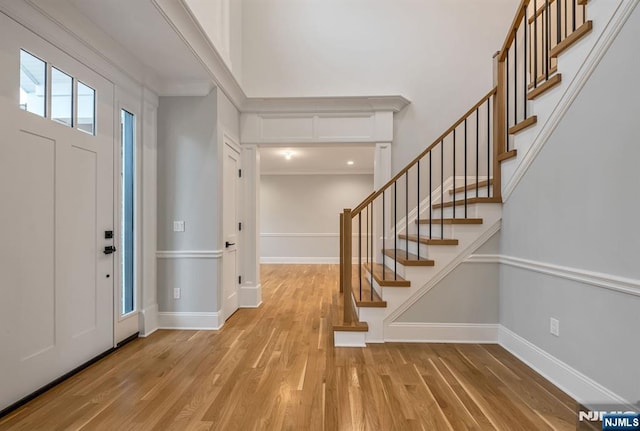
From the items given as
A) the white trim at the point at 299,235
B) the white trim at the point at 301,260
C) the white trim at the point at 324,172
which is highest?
the white trim at the point at 324,172

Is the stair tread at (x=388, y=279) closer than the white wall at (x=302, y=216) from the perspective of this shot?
Yes

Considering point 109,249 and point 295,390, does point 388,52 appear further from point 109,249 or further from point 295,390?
point 295,390

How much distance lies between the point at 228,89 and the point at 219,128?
1.72 ft

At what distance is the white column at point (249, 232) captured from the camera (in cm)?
407

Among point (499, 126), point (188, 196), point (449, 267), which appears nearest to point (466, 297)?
point (449, 267)

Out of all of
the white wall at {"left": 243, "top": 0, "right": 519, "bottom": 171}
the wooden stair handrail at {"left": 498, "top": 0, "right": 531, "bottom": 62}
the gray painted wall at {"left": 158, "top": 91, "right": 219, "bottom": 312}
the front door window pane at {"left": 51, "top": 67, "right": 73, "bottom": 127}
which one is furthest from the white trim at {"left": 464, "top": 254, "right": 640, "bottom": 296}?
the front door window pane at {"left": 51, "top": 67, "right": 73, "bottom": 127}

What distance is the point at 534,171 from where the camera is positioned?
241 cm

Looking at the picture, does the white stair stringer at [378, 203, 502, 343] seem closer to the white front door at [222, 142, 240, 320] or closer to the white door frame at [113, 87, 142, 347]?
the white front door at [222, 142, 240, 320]

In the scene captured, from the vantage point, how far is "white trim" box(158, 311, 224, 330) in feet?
10.7

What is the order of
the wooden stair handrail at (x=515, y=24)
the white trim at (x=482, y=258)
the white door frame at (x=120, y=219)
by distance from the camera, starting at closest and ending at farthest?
1. the wooden stair handrail at (x=515, y=24)
2. the white door frame at (x=120, y=219)
3. the white trim at (x=482, y=258)

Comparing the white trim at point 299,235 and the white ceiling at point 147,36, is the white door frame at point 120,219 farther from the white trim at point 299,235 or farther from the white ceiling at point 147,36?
the white trim at point 299,235

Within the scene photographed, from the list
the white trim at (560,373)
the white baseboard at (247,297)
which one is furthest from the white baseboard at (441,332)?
the white baseboard at (247,297)

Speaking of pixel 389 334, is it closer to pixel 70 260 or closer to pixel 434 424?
pixel 434 424

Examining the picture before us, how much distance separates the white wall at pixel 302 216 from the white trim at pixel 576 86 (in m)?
5.63
